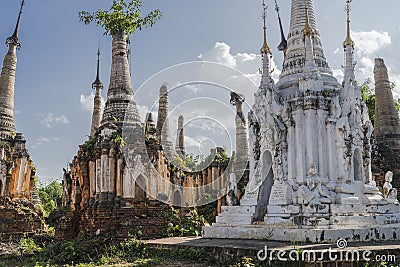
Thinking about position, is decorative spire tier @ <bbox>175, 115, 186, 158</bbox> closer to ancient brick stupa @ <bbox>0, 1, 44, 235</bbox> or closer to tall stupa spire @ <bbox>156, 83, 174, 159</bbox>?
tall stupa spire @ <bbox>156, 83, 174, 159</bbox>

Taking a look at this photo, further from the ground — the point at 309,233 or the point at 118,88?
the point at 118,88

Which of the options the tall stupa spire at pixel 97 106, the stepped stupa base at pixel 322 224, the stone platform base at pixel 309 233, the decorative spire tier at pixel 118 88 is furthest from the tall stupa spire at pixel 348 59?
the tall stupa spire at pixel 97 106

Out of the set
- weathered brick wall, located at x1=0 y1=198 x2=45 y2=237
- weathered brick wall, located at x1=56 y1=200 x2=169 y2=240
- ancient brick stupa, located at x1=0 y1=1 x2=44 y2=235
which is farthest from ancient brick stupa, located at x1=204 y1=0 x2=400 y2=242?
ancient brick stupa, located at x1=0 y1=1 x2=44 y2=235

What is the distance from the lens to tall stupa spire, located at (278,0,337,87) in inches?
736

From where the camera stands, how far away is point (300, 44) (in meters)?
19.2

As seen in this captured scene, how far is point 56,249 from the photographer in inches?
728

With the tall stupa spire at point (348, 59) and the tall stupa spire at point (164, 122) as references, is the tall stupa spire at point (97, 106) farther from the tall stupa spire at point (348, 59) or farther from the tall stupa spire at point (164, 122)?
the tall stupa spire at point (348, 59)

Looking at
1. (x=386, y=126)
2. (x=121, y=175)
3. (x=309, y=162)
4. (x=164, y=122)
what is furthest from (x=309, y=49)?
(x=164, y=122)

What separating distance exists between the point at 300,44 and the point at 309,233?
9130mm

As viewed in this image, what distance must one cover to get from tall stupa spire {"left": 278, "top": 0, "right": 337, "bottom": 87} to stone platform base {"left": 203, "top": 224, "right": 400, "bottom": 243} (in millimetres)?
6497

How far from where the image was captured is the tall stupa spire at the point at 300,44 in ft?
61.3

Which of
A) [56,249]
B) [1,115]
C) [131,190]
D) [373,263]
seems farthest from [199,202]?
[373,263]

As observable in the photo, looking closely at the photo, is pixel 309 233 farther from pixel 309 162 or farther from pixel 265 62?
pixel 265 62

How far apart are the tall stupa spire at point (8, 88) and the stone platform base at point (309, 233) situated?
19.1 m
